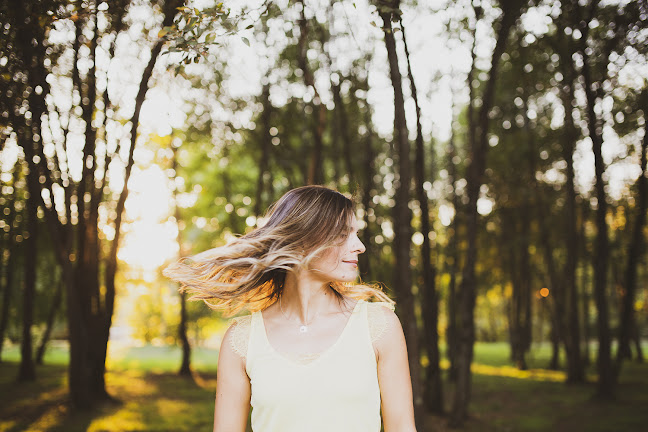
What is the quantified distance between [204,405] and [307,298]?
46.1 ft

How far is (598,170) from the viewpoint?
1370 cm

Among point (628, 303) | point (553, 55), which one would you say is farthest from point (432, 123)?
point (628, 303)

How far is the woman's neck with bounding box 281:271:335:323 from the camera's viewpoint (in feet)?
9.46

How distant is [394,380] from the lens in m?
2.54

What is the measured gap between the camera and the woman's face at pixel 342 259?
9.17ft

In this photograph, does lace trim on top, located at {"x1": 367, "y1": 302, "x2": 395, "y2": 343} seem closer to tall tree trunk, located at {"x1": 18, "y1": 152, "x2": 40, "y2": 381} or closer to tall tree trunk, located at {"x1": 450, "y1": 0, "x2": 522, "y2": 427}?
tall tree trunk, located at {"x1": 450, "y1": 0, "x2": 522, "y2": 427}

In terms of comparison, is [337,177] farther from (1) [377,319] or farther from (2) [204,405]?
(1) [377,319]

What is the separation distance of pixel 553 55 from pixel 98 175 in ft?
43.9

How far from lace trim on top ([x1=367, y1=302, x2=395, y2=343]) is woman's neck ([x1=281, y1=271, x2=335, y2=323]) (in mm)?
264

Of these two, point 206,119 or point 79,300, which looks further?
point 206,119

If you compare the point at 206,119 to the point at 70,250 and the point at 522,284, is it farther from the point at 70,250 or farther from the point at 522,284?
the point at 522,284

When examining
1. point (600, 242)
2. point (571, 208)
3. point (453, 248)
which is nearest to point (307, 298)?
point (453, 248)

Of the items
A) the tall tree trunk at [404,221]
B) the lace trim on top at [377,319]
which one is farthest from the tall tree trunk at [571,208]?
the lace trim on top at [377,319]

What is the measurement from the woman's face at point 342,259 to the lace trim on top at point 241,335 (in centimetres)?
46
